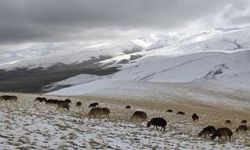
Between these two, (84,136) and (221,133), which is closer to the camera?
(84,136)

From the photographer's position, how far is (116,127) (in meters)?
25.7

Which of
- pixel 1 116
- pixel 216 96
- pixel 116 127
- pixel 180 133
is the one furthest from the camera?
pixel 216 96

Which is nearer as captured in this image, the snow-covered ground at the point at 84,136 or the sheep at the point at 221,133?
the snow-covered ground at the point at 84,136

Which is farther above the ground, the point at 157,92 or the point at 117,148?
the point at 157,92

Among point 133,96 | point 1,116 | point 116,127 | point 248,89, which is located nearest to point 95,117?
point 116,127

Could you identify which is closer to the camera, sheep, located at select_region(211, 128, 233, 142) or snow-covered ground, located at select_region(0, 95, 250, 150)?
snow-covered ground, located at select_region(0, 95, 250, 150)

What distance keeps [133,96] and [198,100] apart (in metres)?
12.0

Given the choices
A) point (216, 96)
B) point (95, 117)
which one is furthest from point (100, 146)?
point (216, 96)

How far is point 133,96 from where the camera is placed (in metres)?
73.0

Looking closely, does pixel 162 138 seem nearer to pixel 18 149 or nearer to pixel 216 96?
pixel 18 149

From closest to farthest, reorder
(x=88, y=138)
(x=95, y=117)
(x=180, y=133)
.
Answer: (x=88, y=138) → (x=180, y=133) → (x=95, y=117)

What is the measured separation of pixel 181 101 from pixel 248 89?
141 feet

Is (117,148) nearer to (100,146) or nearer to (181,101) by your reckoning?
(100,146)

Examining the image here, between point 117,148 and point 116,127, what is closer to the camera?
point 117,148
